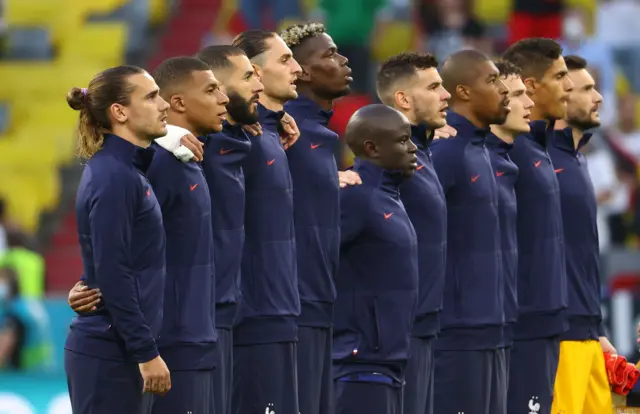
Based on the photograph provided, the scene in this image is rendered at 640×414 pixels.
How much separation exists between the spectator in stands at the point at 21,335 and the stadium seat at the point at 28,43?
20.8 feet

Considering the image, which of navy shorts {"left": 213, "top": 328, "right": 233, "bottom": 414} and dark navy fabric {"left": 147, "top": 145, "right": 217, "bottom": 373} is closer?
dark navy fabric {"left": 147, "top": 145, "right": 217, "bottom": 373}

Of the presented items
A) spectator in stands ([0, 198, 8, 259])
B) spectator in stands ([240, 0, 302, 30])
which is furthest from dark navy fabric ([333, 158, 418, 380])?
spectator in stands ([240, 0, 302, 30])

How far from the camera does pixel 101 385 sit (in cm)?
654

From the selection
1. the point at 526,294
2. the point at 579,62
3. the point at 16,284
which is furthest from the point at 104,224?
the point at 16,284

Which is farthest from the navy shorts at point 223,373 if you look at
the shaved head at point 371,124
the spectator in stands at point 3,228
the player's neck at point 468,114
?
the spectator in stands at point 3,228

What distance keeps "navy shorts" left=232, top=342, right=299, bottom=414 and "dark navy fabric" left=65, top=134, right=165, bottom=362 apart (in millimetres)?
1038

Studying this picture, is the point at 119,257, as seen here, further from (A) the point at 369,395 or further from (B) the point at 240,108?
(A) the point at 369,395

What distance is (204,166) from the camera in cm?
751

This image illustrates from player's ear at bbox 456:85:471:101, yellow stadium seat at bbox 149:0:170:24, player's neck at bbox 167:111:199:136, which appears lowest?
player's neck at bbox 167:111:199:136

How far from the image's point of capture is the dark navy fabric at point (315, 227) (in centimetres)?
797

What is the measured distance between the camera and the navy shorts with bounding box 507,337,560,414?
9039mm

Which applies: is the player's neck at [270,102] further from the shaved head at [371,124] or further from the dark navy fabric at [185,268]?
the dark navy fabric at [185,268]

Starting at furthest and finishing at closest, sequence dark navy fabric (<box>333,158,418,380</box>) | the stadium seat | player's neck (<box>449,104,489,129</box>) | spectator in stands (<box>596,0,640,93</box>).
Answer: the stadium seat < spectator in stands (<box>596,0,640,93</box>) < player's neck (<box>449,104,489,129</box>) < dark navy fabric (<box>333,158,418,380</box>)

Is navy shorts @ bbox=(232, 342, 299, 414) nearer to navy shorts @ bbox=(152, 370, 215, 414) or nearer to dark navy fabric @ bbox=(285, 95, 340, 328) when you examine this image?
dark navy fabric @ bbox=(285, 95, 340, 328)
